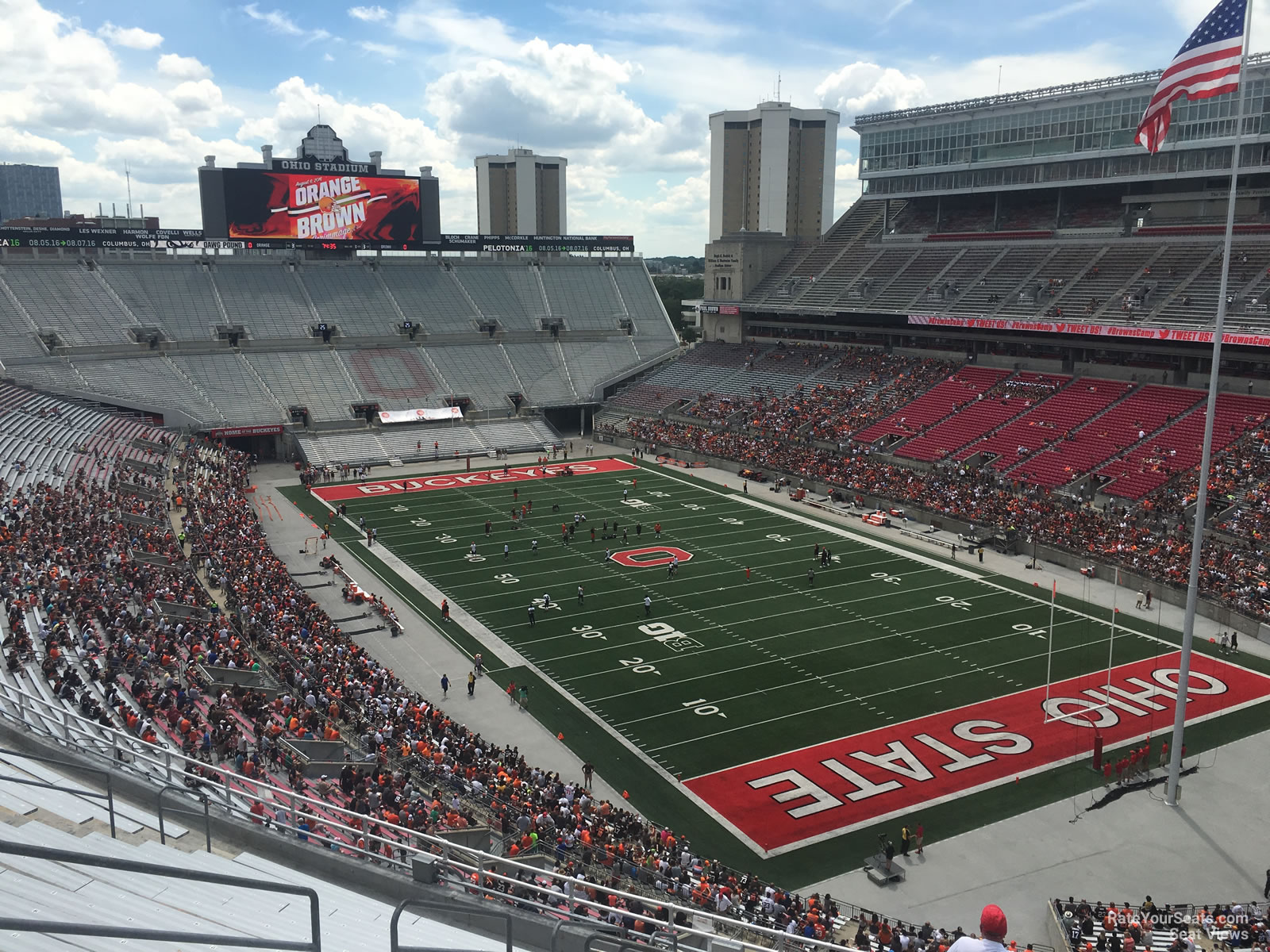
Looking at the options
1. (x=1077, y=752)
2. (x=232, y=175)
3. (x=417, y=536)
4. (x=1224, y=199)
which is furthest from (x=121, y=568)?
(x=1224, y=199)

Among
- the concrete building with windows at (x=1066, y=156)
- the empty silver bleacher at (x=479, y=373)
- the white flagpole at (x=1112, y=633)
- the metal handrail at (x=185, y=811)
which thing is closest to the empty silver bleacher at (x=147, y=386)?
the empty silver bleacher at (x=479, y=373)

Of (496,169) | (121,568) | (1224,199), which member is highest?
(496,169)

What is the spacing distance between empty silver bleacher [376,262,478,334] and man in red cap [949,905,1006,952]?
63.7 metres

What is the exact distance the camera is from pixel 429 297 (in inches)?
2736

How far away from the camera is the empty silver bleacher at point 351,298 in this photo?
6462 centimetres

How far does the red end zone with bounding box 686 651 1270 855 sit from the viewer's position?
18.5 m

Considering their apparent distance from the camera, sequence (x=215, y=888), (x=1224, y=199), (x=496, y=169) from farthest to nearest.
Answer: (x=496, y=169) → (x=1224, y=199) → (x=215, y=888)

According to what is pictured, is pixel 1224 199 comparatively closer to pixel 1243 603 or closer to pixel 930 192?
pixel 930 192

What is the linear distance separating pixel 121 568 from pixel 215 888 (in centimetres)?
1844

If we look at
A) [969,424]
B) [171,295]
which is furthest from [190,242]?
[969,424]

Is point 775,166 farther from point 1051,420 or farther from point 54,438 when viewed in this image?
point 54,438

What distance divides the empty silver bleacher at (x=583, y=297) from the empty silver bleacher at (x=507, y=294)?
3.64 ft

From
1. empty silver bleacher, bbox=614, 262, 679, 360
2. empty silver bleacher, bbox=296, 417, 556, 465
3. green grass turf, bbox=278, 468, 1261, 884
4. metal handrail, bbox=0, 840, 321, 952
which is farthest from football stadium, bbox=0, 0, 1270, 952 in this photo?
empty silver bleacher, bbox=614, 262, 679, 360

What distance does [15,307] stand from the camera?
179ft
